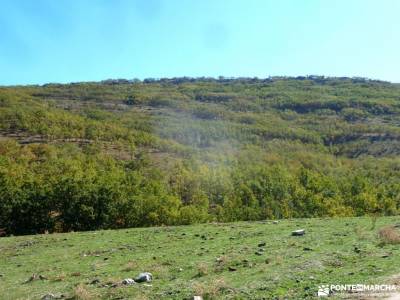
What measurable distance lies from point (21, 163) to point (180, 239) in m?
71.1

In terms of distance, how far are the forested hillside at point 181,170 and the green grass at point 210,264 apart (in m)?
24.2

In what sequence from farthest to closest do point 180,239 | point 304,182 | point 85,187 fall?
point 304,182, point 85,187, point 180,239

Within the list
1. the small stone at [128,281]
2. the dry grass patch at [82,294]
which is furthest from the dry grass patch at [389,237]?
the dry grass patch at [82,294]

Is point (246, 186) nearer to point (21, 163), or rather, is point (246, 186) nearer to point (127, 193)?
point (127, 193)

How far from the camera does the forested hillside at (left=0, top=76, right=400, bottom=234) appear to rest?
5034 cm

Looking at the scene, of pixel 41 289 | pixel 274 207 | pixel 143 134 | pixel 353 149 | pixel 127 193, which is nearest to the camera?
pixel 41 289

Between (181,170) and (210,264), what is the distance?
8319 centimetres

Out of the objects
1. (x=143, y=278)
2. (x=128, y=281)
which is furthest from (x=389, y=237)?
(x=128, y=281)

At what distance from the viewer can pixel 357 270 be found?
1264 cm

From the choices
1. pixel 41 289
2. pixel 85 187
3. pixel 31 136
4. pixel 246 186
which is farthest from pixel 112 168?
pixel 41 289

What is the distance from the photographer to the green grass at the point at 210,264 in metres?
12.2
